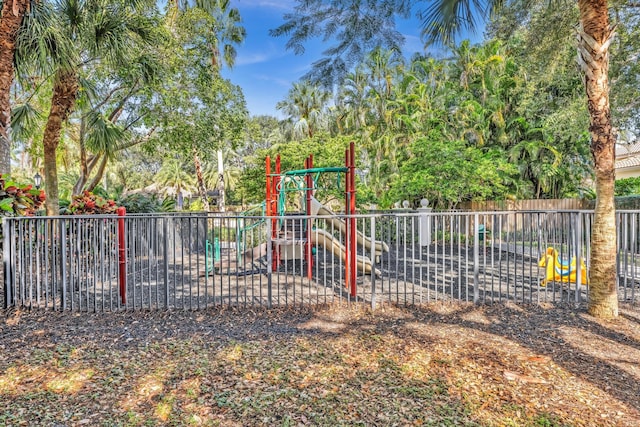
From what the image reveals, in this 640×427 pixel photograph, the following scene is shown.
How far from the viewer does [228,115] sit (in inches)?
427

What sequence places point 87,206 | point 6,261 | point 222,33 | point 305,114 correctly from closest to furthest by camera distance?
1. point 6,261
2. point 87,206
3. point 222,33
4. point 305,114

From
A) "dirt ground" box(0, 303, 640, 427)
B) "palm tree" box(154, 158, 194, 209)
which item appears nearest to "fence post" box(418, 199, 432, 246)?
"dirt ground" box(0, 303, 640, 427)

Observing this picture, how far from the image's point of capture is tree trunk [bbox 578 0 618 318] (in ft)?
13.8

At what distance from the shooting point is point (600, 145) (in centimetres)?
428

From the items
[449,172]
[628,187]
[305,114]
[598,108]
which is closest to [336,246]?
[598,108]

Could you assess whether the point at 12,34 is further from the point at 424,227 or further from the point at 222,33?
the point at 222,33

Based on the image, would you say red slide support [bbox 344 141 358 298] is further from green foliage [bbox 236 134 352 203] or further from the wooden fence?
the wooden fence

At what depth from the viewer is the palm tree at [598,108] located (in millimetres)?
4133

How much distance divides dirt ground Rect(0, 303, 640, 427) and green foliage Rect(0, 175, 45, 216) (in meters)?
1.67

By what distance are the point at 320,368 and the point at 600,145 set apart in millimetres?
4031

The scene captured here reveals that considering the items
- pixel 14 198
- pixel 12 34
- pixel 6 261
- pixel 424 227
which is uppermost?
pixel 12 34

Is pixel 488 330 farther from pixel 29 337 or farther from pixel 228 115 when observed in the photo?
pixel 228 115

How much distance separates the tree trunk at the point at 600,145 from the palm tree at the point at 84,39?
7238 millimetres

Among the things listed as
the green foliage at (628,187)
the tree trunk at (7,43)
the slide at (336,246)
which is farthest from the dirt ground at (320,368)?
the green foliage at (628,187)
